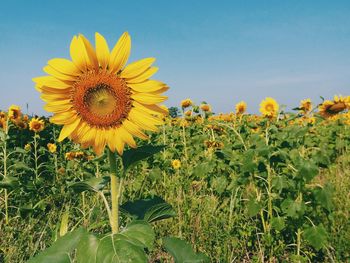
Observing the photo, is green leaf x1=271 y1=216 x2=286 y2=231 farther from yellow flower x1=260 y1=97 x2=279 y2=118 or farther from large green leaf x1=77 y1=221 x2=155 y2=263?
yellow flower x1=260 y1=97 x2=279 y2=118

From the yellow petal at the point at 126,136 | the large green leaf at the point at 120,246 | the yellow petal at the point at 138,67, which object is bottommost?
the large green leaf at the point at 120,246

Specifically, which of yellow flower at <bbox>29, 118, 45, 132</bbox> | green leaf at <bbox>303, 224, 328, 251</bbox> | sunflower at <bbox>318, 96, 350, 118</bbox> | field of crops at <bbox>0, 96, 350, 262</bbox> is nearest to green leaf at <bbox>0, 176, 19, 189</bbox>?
field of crops at <bbox>0, 96, 350, 262</bbox>

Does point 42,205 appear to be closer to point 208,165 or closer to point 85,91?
point 208,165

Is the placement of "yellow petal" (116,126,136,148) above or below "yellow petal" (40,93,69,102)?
below

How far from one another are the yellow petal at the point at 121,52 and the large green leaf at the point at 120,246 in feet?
1.96

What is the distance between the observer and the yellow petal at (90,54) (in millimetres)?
1484

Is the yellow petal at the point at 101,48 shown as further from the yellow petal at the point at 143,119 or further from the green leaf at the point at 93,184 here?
the green leaf at the point at 93,184

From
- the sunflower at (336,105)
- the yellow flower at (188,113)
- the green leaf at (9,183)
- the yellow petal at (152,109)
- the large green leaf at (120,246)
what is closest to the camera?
the large green leaf at (120,246)

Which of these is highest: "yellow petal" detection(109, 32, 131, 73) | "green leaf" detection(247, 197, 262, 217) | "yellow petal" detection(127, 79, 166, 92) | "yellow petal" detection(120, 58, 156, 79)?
"yellow petal" detection(109, 32, 131, 73)

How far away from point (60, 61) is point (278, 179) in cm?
197

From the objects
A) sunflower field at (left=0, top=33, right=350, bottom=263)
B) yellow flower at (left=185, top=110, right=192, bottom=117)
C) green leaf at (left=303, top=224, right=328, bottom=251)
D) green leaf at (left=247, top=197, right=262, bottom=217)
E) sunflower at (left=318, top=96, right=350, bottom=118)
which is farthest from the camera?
yellow flower at (left=185, top=110, right=192, bottom=117)

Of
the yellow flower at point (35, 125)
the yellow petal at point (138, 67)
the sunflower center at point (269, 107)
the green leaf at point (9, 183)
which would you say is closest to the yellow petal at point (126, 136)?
the yellow petal at point (138, 67)

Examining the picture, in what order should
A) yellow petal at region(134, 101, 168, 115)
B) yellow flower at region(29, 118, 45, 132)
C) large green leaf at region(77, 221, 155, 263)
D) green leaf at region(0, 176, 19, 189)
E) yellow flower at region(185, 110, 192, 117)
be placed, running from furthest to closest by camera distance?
yellow flower at region(185, 110, 192, 117) → yellow flower at region(29, 118, 45, 132) → green leaf at region(0, 176, 19, 189) → yellow petal at region(134, 101, 168, 115) → large green leaf at region(77, 221, 155, 263)

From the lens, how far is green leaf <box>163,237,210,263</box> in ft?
4.95
